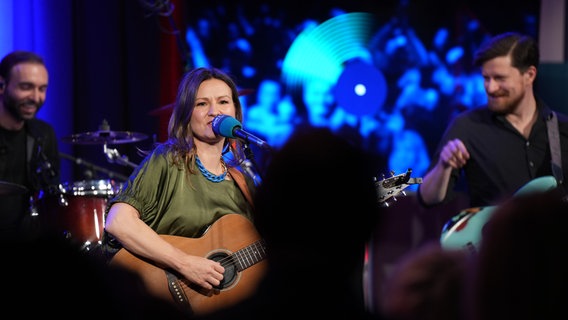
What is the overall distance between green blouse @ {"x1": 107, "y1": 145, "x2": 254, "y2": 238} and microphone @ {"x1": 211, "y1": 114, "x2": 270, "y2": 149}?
30 cm

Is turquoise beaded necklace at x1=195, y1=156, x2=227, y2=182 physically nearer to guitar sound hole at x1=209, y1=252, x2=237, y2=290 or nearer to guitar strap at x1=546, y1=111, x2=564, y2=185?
Answer: guitar sound hole at x1=209, y1=252, x2=237, y2=290

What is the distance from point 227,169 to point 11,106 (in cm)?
204

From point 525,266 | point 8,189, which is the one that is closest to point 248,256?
point 8,189

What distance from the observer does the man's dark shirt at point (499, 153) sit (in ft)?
13.6

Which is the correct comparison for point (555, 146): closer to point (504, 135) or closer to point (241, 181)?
point (504, 135)

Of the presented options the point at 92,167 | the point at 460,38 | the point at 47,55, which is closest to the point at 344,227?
the point at 92,167

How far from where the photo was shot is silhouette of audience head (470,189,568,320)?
1.05 metres

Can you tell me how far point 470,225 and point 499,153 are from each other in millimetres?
851

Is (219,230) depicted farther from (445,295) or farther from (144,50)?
(144,50)

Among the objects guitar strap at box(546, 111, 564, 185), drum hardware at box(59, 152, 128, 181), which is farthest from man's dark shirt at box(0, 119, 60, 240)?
guitar strap at box(546, 111, 564, 185)

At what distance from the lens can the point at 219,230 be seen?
3109 millimetres

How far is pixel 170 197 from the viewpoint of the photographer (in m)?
3.14

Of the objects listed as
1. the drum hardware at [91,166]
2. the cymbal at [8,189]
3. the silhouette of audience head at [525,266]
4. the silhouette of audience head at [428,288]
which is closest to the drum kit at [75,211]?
the drum hardware at [91,166]

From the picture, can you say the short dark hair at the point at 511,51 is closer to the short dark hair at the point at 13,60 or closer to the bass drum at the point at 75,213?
the bass drum at the point at 75,213
